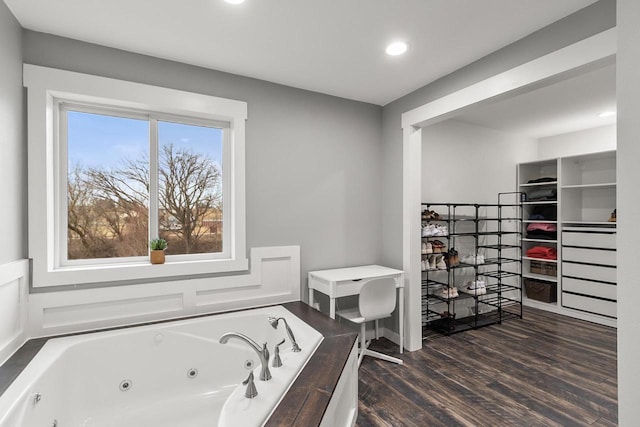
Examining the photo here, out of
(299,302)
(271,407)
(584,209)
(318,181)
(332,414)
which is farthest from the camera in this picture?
(584,209)

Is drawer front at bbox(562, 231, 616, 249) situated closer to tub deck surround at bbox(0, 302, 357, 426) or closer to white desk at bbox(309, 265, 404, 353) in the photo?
white desk at bbox(309, 265, 404, 353)

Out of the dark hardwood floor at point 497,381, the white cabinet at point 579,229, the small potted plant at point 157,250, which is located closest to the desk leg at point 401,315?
the dark hardwood floor at point 497,381

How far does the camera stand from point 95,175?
7.79ft

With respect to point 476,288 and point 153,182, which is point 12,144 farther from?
point 476,288

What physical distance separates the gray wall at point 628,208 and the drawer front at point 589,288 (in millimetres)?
2943

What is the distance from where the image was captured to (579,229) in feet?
12.9

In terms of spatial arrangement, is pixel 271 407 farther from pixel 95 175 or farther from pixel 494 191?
pixel 494 191

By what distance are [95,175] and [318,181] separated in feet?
5.66

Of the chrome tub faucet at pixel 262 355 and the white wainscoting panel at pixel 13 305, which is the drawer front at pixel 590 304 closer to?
the chrome tub faucet at pixel 262 355

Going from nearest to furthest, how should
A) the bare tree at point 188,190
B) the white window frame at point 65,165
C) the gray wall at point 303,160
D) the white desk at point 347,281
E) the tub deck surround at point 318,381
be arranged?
the tub deck surround at point 318,381 → the white window frame at point 65,165 → the gray wall at point 303,160 → the bare tree at point 188,190 → the white desk at point 347,281

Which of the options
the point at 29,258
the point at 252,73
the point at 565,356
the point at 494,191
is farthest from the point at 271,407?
the point at 494,191

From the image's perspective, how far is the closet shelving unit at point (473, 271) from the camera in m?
3.67

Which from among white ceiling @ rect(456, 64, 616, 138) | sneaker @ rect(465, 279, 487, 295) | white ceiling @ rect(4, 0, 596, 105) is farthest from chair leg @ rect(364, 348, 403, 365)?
white ceiling @ rect(4, 0, 596, 105)

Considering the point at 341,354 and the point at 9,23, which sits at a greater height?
the point at 9,23
